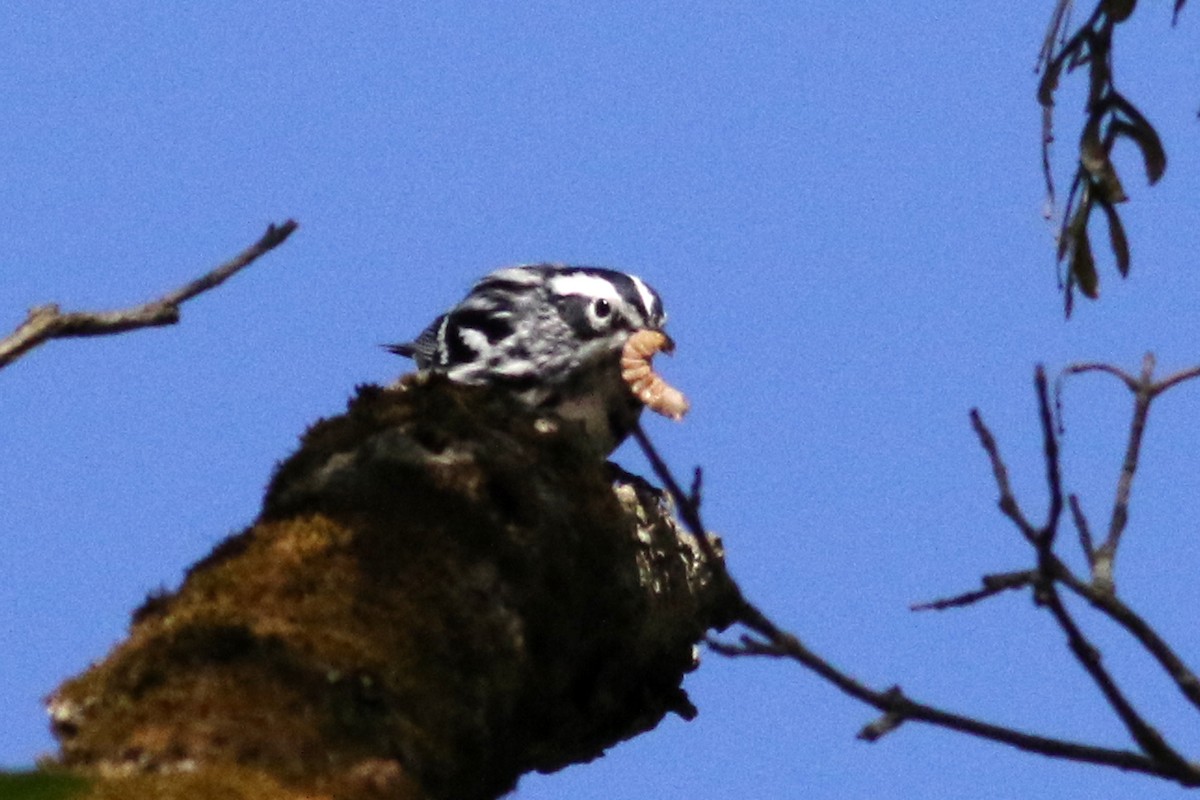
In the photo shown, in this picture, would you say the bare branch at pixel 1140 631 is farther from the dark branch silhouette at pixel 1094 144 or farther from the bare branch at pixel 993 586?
the dark branch silhouette at pixel 1094 144

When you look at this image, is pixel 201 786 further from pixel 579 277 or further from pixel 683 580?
pixel 579 277

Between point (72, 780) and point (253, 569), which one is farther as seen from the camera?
point (253, 569)

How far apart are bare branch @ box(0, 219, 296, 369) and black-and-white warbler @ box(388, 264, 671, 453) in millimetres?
3563

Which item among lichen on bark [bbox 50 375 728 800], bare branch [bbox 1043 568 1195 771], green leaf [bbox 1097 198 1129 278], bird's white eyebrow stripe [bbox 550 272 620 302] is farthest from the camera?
bird's white eyebrow stripe [bbox 550 272 620 302]

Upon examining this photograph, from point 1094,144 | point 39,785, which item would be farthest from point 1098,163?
point 39,785

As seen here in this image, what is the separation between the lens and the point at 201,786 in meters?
3.01

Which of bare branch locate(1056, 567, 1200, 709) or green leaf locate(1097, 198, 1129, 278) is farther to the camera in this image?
green leaf locate(1097, 198, 1129, 278)

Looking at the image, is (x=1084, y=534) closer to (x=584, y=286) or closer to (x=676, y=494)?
(x=676, y=494)

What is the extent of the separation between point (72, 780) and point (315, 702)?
2206 millimetres

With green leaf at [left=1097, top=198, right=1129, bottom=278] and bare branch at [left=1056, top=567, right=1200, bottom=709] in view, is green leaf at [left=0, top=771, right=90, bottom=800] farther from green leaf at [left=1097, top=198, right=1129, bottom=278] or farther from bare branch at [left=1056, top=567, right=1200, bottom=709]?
green leaf at [left=1097, top=198, right=1129, bottom=278]

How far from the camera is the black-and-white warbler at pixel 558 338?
21.1ft

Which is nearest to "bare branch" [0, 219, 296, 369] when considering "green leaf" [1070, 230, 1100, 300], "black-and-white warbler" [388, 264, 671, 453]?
"green leaf" [1070, 230, 1100, 300]

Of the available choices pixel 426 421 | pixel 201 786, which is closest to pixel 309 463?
pixel 426 421

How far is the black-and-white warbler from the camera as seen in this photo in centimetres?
642
